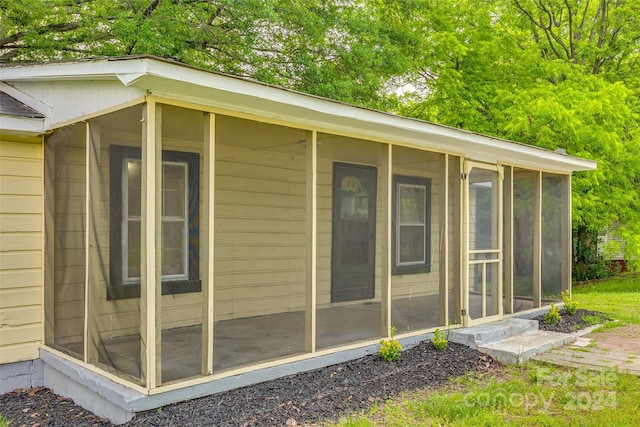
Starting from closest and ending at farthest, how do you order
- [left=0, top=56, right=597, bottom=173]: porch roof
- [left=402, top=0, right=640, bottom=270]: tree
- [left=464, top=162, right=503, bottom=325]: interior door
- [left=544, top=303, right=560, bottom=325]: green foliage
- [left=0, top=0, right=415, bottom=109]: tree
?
[left=0, top=56, right=597, bottom=173]: porch roof < [left=464, top=162, right=503, bottom=325]: interior door < [left=544, top=303, right=560, bottom=325]: green foliage < [left=0, top=0, right=415, bottom=109]: tree < [left=402, top=0, right=640, bottom=270]: tree

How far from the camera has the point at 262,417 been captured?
3652 millimetres

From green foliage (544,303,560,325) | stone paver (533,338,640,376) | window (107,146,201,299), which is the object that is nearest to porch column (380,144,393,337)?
stone paver (533,338,640,376)

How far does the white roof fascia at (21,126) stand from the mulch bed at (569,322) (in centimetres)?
635

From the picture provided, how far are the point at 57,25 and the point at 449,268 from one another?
24.7 feet

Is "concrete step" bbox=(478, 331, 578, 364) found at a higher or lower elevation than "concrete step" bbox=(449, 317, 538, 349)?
lower

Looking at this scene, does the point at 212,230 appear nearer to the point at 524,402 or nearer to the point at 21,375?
the point at 21,375

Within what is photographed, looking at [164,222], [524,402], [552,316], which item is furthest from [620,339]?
[164,222]

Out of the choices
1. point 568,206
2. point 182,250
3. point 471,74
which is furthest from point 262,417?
point 471,74

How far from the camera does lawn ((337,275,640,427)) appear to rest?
379 cm

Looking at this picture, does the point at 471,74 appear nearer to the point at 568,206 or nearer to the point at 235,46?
the point at 568,206

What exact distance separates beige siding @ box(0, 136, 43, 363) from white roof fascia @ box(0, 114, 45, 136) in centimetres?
10

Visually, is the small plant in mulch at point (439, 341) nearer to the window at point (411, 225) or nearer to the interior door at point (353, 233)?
the window at point (411, 225)

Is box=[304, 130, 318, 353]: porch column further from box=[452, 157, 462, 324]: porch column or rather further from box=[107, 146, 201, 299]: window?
box=[452, 157, 462, 324]: porch column

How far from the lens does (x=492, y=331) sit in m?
5.96
